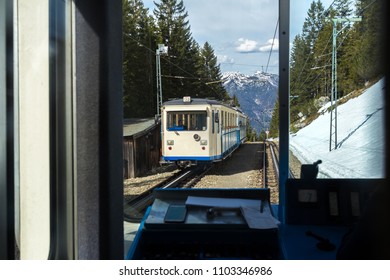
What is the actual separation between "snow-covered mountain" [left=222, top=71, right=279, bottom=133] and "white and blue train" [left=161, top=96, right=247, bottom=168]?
2.50 ft

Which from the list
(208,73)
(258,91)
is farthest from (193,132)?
(208,73)

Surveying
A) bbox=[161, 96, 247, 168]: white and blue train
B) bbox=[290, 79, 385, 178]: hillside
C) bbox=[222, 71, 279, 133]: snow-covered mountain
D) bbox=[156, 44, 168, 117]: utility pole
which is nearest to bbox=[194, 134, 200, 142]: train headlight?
bbox=[161, 96, 247, 168]: white and blue train

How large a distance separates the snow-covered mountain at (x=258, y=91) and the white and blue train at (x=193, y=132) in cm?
76

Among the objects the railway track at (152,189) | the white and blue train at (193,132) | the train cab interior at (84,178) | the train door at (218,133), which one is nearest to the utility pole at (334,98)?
the train cab interior at (84,178)

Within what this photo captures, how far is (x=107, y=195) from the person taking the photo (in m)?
1.58

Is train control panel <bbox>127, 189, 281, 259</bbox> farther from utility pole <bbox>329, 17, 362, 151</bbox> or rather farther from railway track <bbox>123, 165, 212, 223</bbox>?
utility pole <bbox>329, 17, 362, 151</bbox>

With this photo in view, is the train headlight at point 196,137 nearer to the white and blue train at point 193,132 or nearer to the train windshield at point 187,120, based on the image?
the white and blue train at point 193,132

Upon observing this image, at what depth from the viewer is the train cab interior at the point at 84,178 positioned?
1.29 metres

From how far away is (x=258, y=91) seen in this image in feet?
26.3

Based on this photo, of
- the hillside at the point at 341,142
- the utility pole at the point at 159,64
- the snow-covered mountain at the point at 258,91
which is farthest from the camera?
the utility pole at the point at 159,64

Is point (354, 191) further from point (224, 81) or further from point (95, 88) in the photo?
point (224, 81)

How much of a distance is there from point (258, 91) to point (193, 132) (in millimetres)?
1932

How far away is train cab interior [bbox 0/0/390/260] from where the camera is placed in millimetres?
1289
